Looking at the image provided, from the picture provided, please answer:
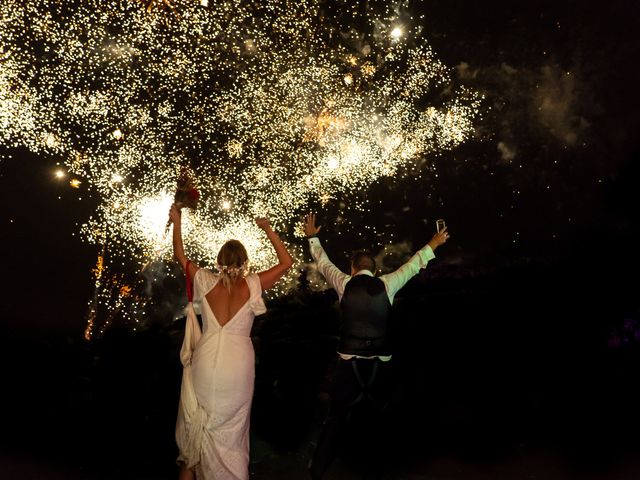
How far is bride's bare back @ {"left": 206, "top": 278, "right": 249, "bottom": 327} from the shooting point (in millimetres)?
3963

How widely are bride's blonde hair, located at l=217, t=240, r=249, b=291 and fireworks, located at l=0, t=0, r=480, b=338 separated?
6253mm

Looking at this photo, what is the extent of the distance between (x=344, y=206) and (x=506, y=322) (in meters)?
3.94

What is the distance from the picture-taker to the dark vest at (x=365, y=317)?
14.4 ft

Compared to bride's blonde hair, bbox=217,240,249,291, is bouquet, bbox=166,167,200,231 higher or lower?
higher

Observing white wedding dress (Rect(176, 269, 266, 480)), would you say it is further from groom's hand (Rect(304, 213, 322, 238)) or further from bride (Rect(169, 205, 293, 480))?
groom's hand (Rect(304, 213, 322, 238))

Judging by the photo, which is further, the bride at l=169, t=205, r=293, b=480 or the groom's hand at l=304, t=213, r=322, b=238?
the groom's hand at l=304, t=213, r=322, b=238

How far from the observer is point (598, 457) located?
17.5 feet

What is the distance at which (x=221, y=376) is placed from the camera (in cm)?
389

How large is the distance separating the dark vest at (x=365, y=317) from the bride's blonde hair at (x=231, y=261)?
89 cm

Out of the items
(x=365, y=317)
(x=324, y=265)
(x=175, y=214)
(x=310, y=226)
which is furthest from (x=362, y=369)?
(x=175, y=214)

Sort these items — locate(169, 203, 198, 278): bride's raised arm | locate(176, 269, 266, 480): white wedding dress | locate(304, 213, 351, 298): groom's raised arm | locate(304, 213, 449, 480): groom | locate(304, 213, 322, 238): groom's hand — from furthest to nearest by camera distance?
locate(304, 213, 322, 238): groom's hand → locate(304, 213, 351, 298): groom's raised arm → locate(304, 213, 449, 480): groom → locate(169, 203, 198, 278): bride's raised arm → locate(176, 269, 266, 480): white wedding dress

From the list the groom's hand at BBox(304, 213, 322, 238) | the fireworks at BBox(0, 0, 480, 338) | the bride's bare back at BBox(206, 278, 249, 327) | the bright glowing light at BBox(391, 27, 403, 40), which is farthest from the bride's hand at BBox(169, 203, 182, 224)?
the bright glowing light at BBox(391, 27, 403, 40)

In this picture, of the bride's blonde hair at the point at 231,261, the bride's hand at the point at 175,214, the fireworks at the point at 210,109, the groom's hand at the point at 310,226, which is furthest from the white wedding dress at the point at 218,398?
the fireworks at the point at 210,109

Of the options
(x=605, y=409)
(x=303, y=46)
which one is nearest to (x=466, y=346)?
(x=605, y=409)
